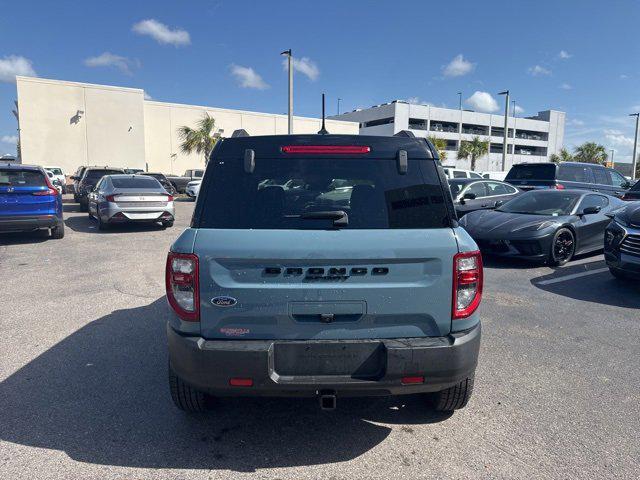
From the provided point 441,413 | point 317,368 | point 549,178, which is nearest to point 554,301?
point 441,413

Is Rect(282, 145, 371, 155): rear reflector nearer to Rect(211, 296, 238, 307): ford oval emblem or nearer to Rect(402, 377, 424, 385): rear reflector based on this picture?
Rect(211, 296, 238, 307): ford oval emblem

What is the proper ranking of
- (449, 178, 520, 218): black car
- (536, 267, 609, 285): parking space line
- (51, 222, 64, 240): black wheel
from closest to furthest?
1. (536, 267, 609, 285): parking space line
2. (51, 222, 64, 240): black wheel
3. (449, 178, 520, 218): black car

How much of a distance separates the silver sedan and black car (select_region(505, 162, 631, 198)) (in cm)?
1107

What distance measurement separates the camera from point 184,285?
2598mm

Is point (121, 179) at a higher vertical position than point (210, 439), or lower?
higher

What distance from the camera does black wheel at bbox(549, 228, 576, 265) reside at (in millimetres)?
8109

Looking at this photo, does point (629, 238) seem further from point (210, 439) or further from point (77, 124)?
point (77, 124)

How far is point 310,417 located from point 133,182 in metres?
11.1

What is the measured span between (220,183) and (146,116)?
1540 inches

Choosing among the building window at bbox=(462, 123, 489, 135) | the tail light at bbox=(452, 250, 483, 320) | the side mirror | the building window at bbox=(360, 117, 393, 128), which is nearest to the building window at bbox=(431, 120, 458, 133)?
the building window at bbox=(462, 123, 489, 135)

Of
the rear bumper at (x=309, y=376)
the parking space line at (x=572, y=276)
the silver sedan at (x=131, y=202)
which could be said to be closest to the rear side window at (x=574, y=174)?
the parking space line at (x=572, y=276)

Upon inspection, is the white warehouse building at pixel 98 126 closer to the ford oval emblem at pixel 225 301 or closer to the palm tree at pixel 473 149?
the palm tree at pixel 473 149

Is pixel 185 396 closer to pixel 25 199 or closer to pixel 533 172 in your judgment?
pixel 25 199

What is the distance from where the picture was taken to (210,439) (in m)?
2.95
